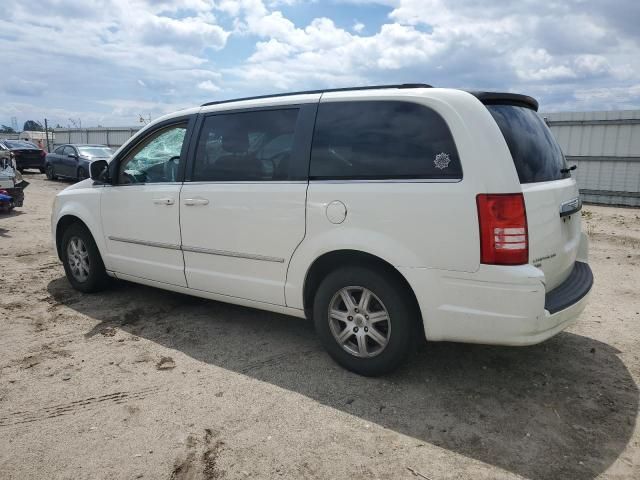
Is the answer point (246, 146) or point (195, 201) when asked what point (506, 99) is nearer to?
point (246, 146)

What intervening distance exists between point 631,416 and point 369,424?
5.24 ft

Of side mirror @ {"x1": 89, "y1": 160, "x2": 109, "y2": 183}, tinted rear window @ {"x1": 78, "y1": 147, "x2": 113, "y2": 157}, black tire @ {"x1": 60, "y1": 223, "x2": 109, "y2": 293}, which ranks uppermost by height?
tinted rear window @ {"x1": 78, "y1": 147, "x2": 113, "y2": 157}

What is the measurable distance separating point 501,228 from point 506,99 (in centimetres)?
100

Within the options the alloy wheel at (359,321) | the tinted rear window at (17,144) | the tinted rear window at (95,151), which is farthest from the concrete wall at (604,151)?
the tinted rear window at (17,144)

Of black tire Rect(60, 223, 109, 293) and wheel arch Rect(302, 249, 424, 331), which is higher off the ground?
wheel arch Rect(302, 249, 424, 331)

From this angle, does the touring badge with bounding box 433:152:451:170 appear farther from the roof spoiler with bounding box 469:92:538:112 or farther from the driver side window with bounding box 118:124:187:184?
the driver side window with bounding box 118:124:187:184

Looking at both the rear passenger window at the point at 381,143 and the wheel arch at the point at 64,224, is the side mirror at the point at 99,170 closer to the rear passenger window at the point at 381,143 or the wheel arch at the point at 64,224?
the wheel arch at the point at 64,224

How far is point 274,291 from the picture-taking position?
381 cm

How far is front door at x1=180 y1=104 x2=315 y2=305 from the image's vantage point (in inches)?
143

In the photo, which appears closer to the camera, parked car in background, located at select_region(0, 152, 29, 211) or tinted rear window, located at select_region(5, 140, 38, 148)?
parked car in background, located at select_region(0, 152, 29, 211)

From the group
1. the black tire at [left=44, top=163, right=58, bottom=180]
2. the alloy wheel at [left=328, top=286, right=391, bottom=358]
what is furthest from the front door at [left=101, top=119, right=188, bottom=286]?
the black tire at [left=44, top=163, right=58, bottom=180]

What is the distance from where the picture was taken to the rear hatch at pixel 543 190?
9.84 ft

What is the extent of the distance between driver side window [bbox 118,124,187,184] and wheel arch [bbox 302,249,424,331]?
5.35ft

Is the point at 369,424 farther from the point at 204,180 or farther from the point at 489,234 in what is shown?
the point at 204,180
